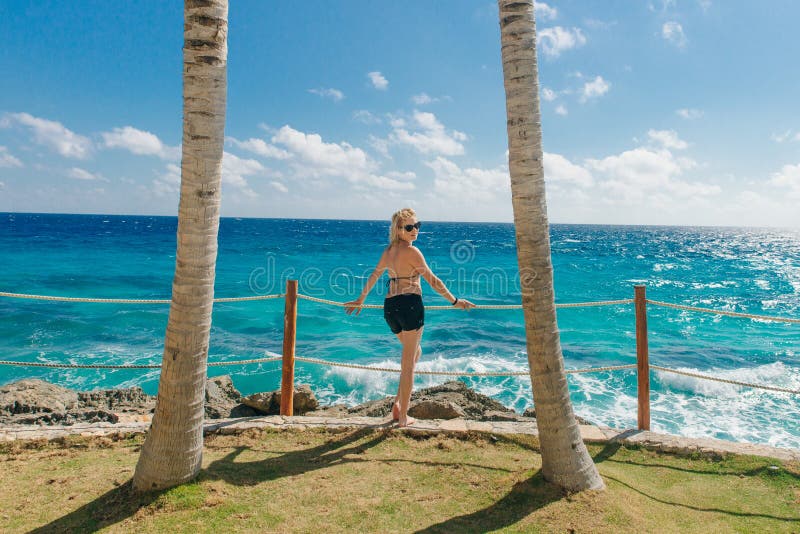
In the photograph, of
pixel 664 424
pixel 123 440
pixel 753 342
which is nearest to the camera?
pixel 123 440

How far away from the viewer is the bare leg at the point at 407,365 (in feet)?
15.2

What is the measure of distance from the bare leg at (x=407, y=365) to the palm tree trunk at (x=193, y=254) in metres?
1.90

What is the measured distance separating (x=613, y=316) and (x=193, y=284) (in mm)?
20288

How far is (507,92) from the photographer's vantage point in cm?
330

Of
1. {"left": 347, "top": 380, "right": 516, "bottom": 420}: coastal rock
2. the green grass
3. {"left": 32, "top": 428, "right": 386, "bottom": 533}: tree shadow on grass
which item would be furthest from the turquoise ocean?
{"left": 32, "top": 428, "right": 386, "bottom": 533}: tree shadow on grass

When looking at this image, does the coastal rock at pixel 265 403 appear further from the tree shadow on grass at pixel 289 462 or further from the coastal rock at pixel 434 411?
the tree shadow on grass at pixel 289 462

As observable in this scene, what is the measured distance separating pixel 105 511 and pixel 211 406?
465 cm

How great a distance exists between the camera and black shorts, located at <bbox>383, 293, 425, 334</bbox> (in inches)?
179

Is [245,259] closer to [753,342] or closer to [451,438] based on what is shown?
[753,342]

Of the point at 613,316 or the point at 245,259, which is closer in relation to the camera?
the point at 613,316

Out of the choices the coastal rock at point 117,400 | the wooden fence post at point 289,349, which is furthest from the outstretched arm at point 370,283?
the coastal rock at point 117,400

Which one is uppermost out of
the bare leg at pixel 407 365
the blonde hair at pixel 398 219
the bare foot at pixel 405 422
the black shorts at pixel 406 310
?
the blonde hair at pixel 398 219

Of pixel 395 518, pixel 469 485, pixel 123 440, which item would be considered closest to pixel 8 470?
pixel 123 440

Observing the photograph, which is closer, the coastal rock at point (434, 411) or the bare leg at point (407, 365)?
the bare leg at point (407, 365)
